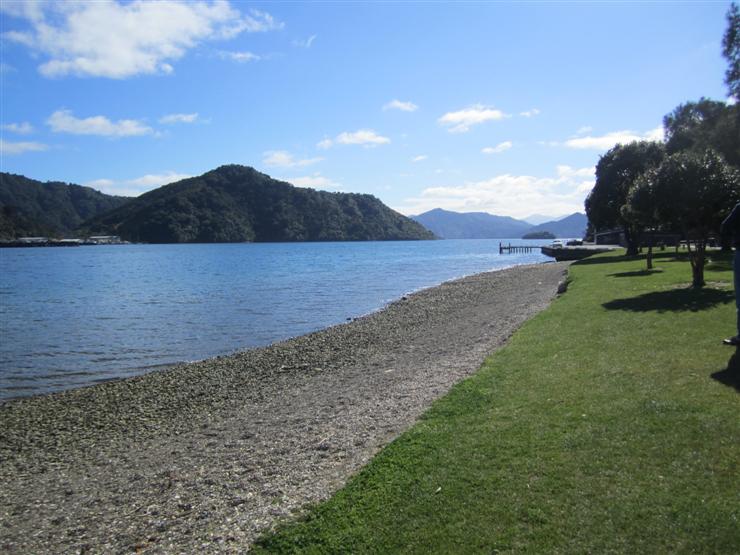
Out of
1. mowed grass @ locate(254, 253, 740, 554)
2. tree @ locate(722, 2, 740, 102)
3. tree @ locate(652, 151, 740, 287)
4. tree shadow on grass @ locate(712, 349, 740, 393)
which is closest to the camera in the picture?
mowed grass @ locate(254, 253, 740, 554)

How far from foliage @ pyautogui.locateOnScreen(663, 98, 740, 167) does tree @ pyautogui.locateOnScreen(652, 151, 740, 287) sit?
16.7m

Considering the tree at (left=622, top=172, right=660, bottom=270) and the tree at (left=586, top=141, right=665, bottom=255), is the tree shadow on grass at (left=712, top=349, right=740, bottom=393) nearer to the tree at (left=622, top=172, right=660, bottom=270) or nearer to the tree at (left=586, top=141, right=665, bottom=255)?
the tree at (left=622, top=172, right=660, bottom=270)

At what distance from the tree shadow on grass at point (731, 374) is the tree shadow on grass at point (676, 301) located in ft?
21.0

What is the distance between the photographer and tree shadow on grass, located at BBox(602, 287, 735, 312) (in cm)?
1525

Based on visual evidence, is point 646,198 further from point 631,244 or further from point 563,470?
point 631,244

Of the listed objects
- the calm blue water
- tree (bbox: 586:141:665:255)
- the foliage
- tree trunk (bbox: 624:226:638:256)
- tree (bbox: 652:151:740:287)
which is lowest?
the calm blue water

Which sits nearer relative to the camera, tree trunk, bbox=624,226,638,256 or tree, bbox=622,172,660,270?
tree, bbox=622,172,660,270

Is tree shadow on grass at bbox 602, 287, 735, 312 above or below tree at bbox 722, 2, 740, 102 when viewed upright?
below

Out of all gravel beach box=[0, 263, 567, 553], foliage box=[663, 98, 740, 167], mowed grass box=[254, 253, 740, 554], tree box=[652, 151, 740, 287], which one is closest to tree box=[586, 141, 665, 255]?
foliage box=[663, 98, 740, 167]

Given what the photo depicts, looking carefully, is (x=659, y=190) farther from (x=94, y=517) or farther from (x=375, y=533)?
(x=94, y=517)

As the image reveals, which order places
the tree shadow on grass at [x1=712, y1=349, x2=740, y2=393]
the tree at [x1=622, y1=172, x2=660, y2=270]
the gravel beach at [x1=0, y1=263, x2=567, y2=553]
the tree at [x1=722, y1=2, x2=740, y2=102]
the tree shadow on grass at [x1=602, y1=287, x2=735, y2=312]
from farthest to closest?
the tree at [x1=722, y1=2, x2=740, y2=102]
the tree at [x1=622, y1=172, x2=660, y2=270]
the tree shadow on grass at [x1=602, y1=287, x2=735, y2=312]
the tree shadow on grass at [x1=712, y1=349, x2=740, y2=393]
the gravel beach at [x1=0, y1=263, x2=567, y2=553]

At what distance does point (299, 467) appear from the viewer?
8.01 m

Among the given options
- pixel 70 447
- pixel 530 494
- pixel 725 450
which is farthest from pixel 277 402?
pixel 725 450

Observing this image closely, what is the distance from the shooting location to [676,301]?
16.5 meters
